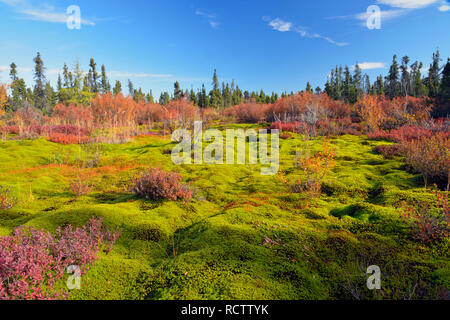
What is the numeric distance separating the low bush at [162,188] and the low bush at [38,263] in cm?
240

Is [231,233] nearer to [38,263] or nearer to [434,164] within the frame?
[38,263]

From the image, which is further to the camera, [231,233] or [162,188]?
[162,188]

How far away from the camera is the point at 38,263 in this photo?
104 inches

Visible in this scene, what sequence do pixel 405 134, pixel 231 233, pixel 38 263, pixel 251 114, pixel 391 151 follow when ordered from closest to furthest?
pixel 38 263 → pixel 231 233 → pixel 391 151 → pixel 405 134 → pixel 251 114

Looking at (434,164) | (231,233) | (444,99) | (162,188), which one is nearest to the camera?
(231,233)

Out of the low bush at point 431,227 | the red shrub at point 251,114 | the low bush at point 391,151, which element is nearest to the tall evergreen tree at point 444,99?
the low bush at point 391,151

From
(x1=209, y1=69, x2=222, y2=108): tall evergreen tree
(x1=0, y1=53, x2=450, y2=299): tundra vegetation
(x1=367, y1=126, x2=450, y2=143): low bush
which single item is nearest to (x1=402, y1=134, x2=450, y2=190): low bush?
(x1=0, y1=53, x2=450, y2=299): tundra vegetation

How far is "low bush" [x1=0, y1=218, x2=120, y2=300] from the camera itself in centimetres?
232

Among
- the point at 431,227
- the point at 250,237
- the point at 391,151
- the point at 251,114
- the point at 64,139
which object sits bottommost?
the point at 250,237

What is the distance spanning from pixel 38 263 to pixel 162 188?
3.18 metres

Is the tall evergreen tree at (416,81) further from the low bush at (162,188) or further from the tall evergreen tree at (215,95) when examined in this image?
the low bush at (162,188)

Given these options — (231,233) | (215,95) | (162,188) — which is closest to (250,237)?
(231,233)

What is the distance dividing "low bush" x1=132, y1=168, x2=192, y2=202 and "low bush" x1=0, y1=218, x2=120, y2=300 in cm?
240

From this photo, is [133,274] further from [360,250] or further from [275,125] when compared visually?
[275,125]
